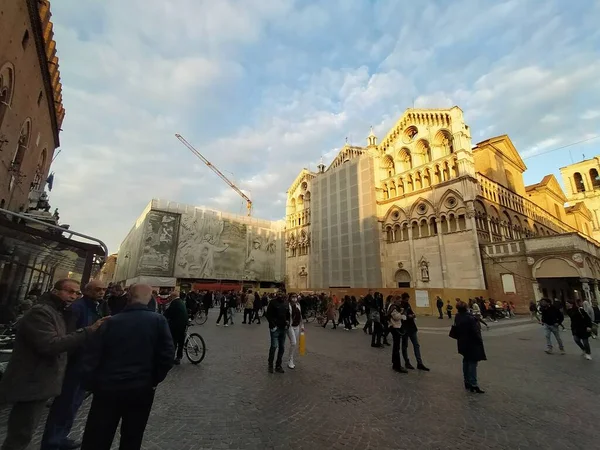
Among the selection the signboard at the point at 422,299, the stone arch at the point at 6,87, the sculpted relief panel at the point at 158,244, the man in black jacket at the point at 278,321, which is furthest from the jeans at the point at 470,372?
the sculpted relief panel at the point at 158,244

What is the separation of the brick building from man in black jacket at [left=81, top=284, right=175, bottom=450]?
36.5ft

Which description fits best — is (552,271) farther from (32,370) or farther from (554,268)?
(32,370)

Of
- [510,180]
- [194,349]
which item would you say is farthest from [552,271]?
[194,349]

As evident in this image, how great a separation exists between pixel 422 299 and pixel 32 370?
2314 centimetres

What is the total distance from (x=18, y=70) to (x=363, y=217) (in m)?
28.9

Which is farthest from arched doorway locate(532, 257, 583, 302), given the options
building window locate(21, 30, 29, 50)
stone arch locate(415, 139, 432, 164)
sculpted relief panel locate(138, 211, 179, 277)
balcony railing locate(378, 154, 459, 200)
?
sculpted relief panel locate(138, 211, 179, 277)


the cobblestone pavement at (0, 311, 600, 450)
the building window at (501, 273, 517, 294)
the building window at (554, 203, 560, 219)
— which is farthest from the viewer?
the building window at (554, 203, 560, 219)

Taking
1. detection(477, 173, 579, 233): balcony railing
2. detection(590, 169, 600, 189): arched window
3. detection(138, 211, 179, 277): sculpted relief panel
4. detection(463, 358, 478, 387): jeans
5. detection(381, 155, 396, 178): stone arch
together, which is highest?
detection(590, 169, 600, 189): arched window

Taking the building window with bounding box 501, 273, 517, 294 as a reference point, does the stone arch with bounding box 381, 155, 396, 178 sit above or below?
above

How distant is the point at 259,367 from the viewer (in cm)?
693

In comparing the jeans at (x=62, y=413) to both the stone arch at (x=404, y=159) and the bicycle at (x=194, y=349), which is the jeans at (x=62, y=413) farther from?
the stone arch at (x=404, y=159)

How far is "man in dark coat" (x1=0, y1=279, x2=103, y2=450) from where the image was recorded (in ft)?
7.93

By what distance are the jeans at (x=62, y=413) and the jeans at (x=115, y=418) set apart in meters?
1.19

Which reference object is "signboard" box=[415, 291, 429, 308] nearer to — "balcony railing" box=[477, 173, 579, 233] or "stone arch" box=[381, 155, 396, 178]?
"balcony railing" box=[477, 173, 579, 233]
